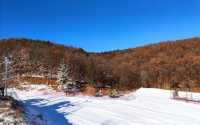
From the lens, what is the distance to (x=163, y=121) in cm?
2133

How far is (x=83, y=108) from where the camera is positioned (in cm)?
2569

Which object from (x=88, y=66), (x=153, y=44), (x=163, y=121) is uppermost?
(x=153, y=44)

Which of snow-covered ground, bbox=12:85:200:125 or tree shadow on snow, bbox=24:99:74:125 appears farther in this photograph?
snow-covered ground, bbox=12:85:200:125

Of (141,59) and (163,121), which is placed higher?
(141,59)

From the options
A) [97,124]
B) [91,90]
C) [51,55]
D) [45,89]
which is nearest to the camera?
[97,124]

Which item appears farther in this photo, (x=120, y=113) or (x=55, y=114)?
(x=120, y=113)

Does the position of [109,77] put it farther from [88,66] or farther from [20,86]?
[20,86]

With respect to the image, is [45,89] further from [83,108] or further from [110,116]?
[110,116]

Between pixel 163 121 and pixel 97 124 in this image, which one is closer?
pixel 97 124

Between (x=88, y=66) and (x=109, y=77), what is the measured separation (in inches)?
165

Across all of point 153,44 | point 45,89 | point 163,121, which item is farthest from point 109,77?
point 153,44

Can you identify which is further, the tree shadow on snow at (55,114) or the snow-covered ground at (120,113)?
the snow-covered ground at (120,113)

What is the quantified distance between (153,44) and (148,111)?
8670cm

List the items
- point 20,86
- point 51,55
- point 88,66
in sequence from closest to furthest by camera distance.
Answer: point 20,86 < point 88,66 < point 51,55
